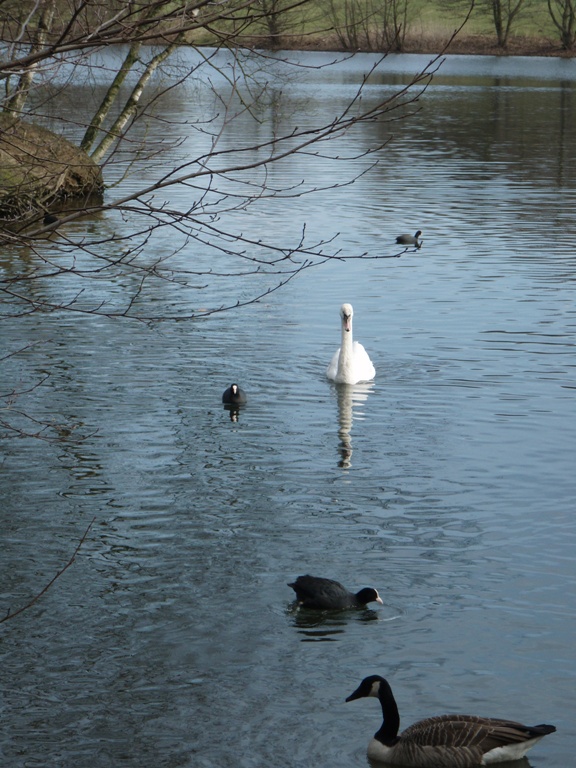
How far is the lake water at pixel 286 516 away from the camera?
7538 millimetres

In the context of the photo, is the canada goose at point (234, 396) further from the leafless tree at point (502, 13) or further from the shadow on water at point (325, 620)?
the leafless tree at point (502, 13)

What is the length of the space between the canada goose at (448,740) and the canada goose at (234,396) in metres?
6.57

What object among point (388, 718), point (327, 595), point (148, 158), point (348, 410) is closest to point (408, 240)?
point (348, 410)

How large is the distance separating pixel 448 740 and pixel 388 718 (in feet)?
1.31

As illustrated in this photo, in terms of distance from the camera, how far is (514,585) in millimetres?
9164

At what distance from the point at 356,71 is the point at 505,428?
69477 mm

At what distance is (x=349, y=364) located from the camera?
1452 centimetres

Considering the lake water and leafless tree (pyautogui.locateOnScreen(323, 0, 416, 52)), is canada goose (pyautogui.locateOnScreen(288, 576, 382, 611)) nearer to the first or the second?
the lake water

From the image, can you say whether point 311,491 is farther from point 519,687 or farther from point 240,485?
point 519,687

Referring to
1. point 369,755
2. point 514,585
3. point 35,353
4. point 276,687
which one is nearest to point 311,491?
point 514,585

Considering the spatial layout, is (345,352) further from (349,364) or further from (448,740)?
(448,740)

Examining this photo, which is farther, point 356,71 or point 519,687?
point 356,71

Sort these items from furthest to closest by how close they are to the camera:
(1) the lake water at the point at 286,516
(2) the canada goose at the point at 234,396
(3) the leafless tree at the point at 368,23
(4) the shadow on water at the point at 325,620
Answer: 1. (2) the canada goose at the point at 234,396
2. (4) the shadow on water at the point at 325,620
3. (1) the lake water at the point at 286,516
4. (3) the leafless tree at the point at 368,23

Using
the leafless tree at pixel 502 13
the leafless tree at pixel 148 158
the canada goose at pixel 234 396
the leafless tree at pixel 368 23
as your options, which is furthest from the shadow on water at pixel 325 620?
the leafless tree at pixel 502 13
